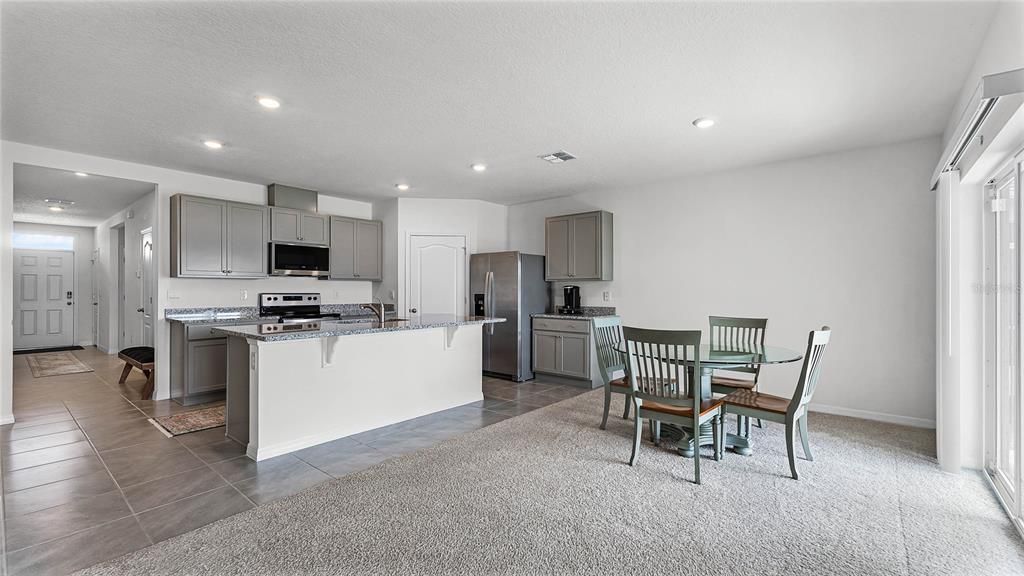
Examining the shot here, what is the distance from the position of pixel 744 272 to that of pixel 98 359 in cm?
948

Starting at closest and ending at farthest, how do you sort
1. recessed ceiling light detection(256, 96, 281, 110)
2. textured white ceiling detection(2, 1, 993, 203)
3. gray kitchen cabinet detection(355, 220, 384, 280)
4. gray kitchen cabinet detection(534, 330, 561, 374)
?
1. textured white ceiling detection(2, 1, 993, 203)
2. recessed ceiling light detection(256, 96, 281, 110)
3. gray kitchen cabinet detection(534, 330, 561, 374)
4. gray kitchen cabinet detection(355, 220, 384, 280)

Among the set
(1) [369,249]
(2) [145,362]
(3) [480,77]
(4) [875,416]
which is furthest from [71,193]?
(4) [875,416]

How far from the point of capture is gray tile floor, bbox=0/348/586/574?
7.27 feet

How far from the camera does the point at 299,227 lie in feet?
19.0

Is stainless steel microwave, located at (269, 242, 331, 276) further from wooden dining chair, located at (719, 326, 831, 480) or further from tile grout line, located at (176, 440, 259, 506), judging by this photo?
wooden dining chair, located at (719, 326, 831, 480)

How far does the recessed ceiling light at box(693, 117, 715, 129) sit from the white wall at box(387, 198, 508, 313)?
371 centimetres

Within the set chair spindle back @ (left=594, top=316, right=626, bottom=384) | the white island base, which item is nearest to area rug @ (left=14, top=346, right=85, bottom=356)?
the white island base

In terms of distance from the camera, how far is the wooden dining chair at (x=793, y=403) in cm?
282

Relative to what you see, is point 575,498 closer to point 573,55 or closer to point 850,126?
point 573,55

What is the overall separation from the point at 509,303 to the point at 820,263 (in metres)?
3.42

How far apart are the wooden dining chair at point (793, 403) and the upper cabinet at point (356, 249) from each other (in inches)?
194

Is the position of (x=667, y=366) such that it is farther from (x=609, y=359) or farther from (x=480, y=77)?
(x=480, y=77)

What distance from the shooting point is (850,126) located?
3633 millimetres

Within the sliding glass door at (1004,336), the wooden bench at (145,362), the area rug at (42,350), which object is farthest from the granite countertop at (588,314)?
the area rug at (42,350)
